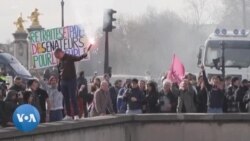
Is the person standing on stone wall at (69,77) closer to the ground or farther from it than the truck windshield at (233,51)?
closer to the ground

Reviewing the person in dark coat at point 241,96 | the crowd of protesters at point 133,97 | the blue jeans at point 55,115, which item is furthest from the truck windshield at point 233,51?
the blue jeans at point 55,115

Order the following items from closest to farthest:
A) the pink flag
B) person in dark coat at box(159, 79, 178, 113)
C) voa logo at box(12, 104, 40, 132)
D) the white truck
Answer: voa logo at box(12, 104, 40, 132)
person in dark coat at box(159, 79, 178, 113)
the pink flag
the white truck

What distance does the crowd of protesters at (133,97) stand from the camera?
1984 cm

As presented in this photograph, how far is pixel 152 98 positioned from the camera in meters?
22.2

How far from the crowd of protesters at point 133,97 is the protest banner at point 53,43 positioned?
4664 millimetres

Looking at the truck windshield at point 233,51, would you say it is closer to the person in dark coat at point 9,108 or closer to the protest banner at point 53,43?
the protest banner at point 53,43

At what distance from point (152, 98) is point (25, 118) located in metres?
6.60

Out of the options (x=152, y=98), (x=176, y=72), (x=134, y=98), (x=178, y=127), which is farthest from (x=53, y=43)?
(x=178, y=127)

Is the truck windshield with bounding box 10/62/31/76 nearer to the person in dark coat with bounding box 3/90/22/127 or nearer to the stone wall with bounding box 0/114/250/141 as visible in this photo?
the stone wall with bounding box 0/114/250/141

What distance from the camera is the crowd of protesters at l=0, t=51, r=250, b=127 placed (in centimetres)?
1984

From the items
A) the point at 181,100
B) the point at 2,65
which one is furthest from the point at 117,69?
the point at 181,100

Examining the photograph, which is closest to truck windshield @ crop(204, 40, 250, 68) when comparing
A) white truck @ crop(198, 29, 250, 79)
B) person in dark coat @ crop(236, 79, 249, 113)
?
white truck @ crop(198, 29, 250, 79)

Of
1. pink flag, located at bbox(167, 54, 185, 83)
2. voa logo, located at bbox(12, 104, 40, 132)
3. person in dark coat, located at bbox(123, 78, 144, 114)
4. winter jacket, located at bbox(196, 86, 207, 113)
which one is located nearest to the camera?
voa logo, located at bbox(12, 104, 40, 132)

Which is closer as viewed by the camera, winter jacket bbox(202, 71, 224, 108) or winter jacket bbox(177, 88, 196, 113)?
winter jacket bbox(202, 71, 224, 108)
